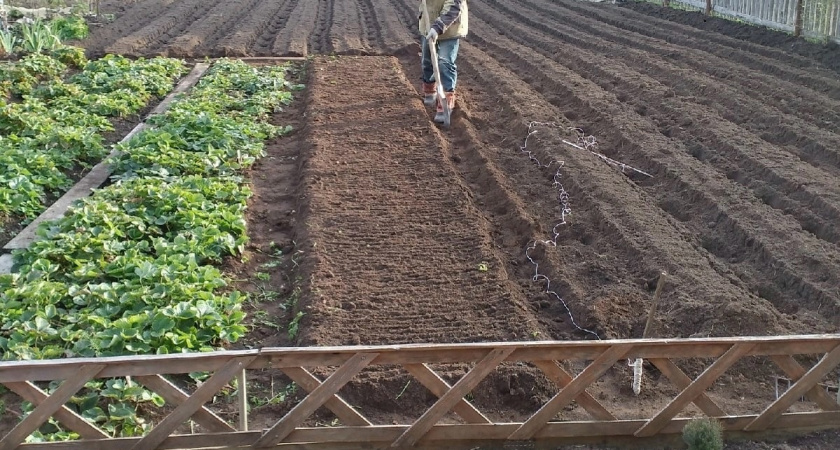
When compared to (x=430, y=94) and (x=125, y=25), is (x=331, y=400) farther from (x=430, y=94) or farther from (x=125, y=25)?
(x=125, y=25)

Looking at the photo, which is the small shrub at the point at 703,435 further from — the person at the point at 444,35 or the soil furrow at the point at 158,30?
the soil furrow at the point at 158,30

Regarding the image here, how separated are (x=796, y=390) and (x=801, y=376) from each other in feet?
0.29

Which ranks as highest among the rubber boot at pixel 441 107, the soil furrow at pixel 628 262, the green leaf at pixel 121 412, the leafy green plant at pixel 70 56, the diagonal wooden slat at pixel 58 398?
the leafy green plant at pixel 70 56

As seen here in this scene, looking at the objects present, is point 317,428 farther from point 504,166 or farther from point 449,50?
point 449,50

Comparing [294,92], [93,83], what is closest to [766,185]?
[294,92]

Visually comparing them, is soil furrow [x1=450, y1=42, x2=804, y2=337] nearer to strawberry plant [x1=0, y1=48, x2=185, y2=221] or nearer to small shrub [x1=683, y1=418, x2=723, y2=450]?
small shrub [x1=683, y1=418, x2=723, y2=450]

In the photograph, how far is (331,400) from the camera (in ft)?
12.6

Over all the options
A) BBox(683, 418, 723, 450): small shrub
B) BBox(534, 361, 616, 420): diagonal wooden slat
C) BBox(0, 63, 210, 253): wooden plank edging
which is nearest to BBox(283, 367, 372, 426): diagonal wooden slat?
BBox(534, 361, 616, 420): diagonal wooden slat

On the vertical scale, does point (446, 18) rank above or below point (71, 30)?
above

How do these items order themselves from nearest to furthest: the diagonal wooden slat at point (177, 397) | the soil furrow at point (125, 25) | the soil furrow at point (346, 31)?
1. the diagonal wooden slat at point (177, 397)
2. the soil furrow at point (346, 31)
3. the soil furrow at point (125, 25)

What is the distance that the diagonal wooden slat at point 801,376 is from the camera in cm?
402

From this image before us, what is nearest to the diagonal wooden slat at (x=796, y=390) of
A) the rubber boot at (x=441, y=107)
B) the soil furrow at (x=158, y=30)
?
the rubber boot at (x=441, y=107)

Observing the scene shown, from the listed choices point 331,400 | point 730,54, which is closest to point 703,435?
point 331,400

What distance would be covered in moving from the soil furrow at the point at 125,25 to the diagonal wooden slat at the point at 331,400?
1214 cm
